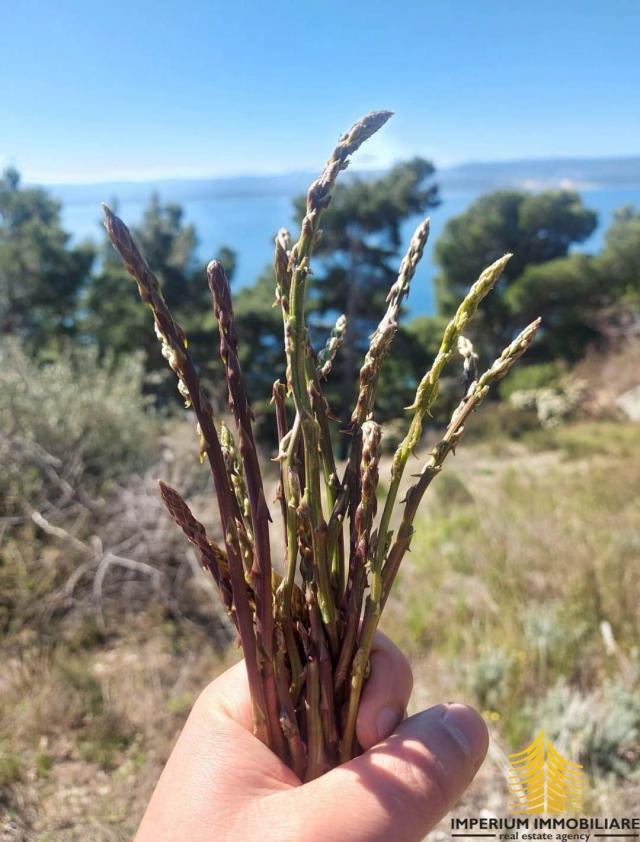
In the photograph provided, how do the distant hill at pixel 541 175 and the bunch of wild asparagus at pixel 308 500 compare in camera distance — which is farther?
the distant hill at pixel 541 175

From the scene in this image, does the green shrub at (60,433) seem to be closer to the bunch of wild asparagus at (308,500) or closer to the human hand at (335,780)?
the human hand at (335,780)

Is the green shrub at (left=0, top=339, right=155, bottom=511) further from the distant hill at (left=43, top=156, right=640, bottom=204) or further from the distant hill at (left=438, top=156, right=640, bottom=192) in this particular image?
the distant hill at (left=438, top=156, right=640, bottom=192)

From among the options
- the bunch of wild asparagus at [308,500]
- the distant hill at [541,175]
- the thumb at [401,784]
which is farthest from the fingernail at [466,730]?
the distant hill at [541,175]

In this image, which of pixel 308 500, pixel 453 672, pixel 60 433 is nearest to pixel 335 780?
pixel 308 500

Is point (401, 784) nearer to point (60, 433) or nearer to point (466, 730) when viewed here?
point (466, 730)

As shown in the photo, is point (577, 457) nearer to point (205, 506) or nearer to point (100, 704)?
point (205, 506)
